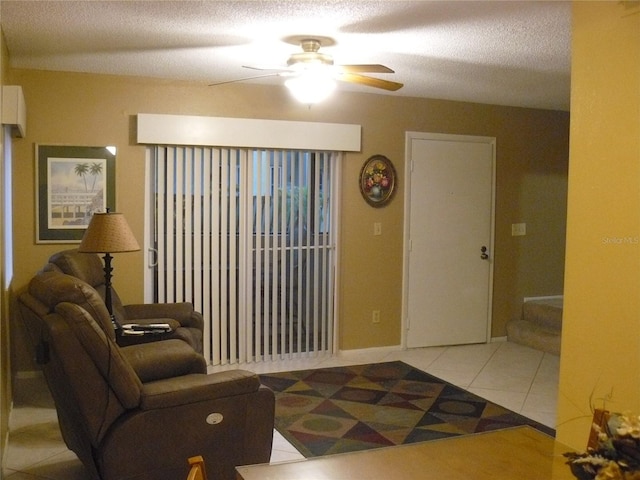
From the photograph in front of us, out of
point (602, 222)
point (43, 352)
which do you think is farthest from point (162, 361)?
point (602, 222)

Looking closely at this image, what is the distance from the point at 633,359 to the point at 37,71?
4.40 meters

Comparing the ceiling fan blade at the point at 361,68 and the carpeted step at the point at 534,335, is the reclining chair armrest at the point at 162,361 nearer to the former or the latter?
the ceiling fan blade at the point at 361,68

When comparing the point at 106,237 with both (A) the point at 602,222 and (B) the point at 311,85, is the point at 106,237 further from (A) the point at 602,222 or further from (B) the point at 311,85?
(A) the point at 602,222

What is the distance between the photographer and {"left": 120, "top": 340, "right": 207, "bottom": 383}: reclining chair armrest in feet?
9.96

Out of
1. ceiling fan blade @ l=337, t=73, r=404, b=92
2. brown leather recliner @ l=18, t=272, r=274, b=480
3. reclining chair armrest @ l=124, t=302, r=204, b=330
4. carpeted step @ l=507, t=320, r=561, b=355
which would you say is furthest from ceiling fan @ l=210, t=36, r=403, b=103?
carpeted step @ l=507, t=320, r=561, b=355

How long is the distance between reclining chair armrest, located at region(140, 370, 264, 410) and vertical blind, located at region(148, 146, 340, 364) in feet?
7.41

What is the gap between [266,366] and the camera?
17.3ft

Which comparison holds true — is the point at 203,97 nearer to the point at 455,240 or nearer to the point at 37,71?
the point at 37,71

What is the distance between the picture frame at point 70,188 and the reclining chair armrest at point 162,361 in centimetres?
196

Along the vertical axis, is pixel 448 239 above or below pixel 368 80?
below

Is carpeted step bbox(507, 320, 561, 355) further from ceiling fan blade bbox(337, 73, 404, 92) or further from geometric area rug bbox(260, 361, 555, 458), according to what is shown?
ceiling fan blade bbox(337, 73, 404, 92)

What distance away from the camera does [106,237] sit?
12.7 feet

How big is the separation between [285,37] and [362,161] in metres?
2.02

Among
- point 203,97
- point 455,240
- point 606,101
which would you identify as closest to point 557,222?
point 455,240
